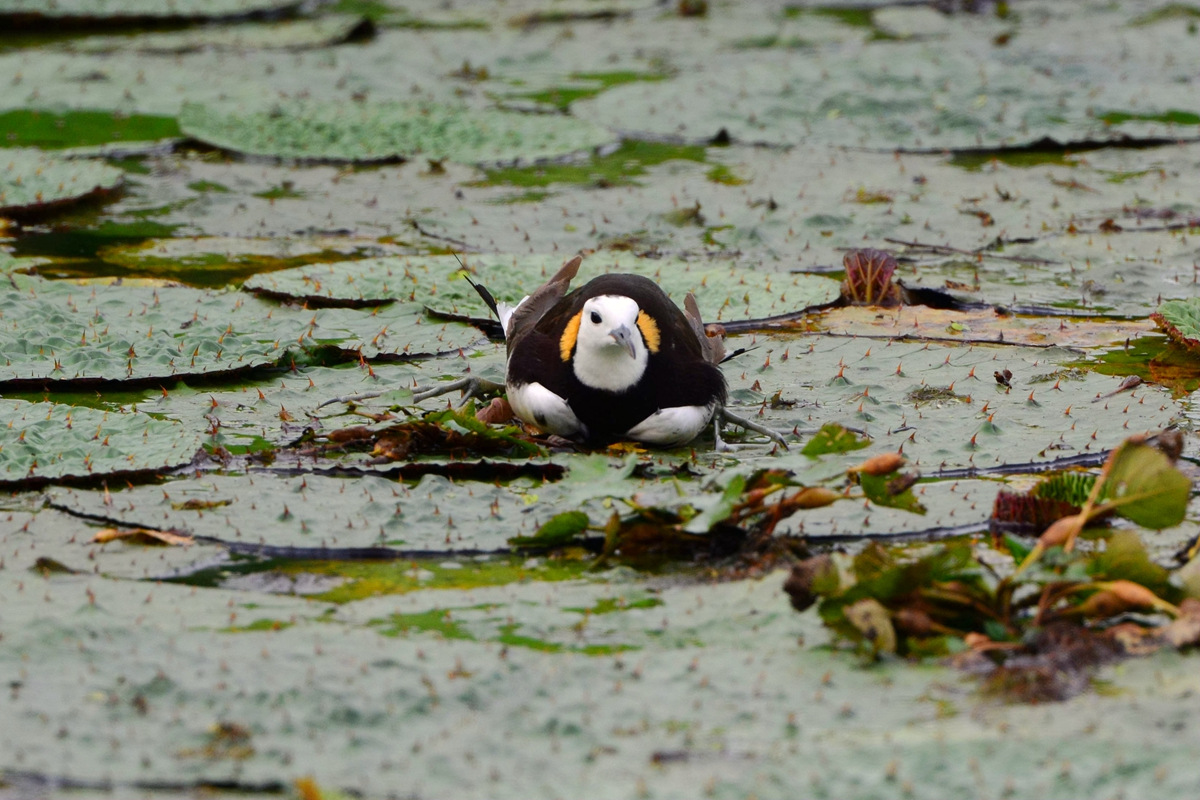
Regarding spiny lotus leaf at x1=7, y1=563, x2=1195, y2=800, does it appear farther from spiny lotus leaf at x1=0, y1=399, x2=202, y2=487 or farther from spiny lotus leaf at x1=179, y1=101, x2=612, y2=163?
spiny lotus leaf at x1=179, y1=101, x2=612, y2=163

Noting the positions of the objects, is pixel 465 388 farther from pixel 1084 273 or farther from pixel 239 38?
pixel 239 38

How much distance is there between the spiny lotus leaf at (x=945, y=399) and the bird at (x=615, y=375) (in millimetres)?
389

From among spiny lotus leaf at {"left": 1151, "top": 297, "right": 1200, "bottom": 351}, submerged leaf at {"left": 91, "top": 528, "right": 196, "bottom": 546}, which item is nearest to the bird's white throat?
submerged leaf at {"left": 91, "top": 528, "right": 196, "bottom": 546}

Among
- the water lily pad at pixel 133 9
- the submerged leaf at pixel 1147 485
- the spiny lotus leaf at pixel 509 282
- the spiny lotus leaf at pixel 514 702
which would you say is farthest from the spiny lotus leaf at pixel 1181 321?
the water lily pad at pixel 133 9

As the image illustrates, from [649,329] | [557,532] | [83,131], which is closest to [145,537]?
[557,532]

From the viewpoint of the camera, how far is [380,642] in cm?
374

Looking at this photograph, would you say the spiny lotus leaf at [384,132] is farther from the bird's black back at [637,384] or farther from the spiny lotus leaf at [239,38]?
the bird's black back at [637,384]

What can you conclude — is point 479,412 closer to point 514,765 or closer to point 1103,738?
point 514,765

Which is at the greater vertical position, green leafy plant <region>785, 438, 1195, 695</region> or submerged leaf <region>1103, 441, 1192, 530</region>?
submerged leaf <region>1103, 441, 1192, 530</region>

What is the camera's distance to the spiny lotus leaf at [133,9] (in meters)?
11.9

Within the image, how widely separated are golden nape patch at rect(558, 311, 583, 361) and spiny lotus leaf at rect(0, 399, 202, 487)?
4.12 ft

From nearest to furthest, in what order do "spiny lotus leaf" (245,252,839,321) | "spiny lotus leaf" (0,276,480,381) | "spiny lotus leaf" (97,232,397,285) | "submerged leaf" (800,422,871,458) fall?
"submerged leaf" (800,422,871,458), "spiny lotus leaf" (0,276,480,381), "spiny lotus leaf" (245,252,839,321), "spiny lotus leaf" (97,232,397,285)

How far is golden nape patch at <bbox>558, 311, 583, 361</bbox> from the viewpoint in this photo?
5.14 metres

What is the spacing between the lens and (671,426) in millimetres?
5023
